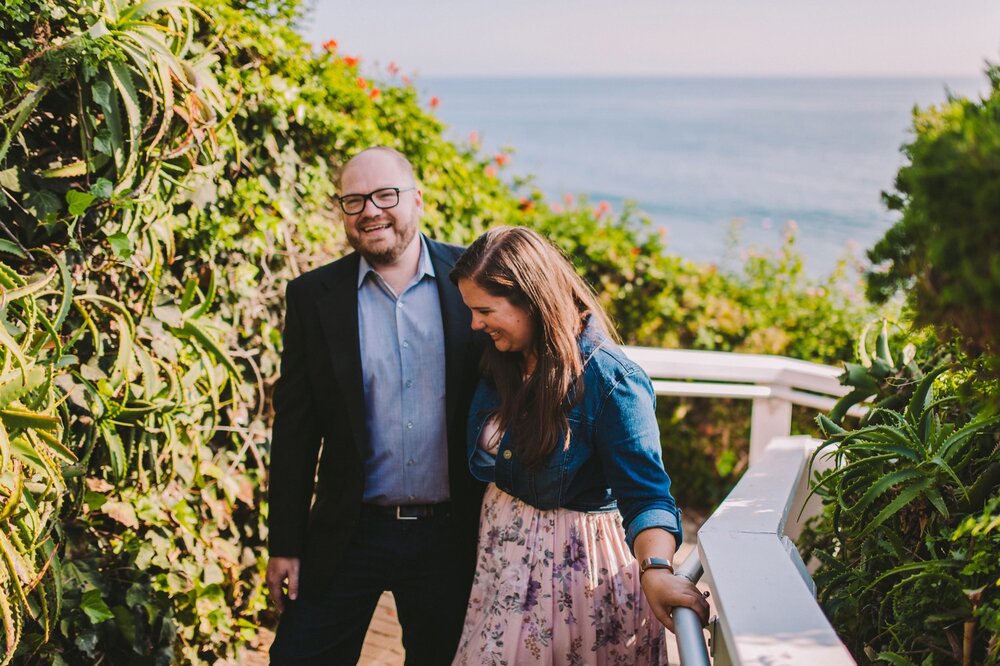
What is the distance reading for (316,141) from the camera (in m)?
3.55

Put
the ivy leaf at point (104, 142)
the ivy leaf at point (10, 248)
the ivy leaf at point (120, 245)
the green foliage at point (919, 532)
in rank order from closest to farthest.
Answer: the green foliage at point (919, 532), the ivy leaf at point (10, 248), the ivy leaf at point (104, 142), the ivy leaf at point (120, 245)

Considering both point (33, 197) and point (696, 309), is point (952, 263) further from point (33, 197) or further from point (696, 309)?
point (696, 309)

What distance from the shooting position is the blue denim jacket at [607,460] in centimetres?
190

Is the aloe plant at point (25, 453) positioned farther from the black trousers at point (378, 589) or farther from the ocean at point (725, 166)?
the ocean at point (725, 166)

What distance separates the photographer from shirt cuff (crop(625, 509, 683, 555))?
72.7 inches

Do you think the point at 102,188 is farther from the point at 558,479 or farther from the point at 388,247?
the point at 558,479

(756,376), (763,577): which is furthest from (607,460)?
(756,376)

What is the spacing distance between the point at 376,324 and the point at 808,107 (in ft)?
385

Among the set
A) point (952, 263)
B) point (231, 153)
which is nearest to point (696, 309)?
point (231, 153)

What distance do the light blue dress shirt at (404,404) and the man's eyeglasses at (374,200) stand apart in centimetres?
24

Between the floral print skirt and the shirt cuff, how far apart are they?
0.15 metres

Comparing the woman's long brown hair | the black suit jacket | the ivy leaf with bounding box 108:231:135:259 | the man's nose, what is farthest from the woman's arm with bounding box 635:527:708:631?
the ivy leaf with bounding box 108:231:135:259

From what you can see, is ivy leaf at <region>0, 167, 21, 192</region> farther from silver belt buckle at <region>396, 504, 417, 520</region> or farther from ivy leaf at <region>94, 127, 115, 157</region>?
silver belt buckle at <region>396, 504, 417, 520</region>

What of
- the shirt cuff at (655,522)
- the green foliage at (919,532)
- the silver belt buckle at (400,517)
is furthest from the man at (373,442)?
the green foliage at (919,532)
